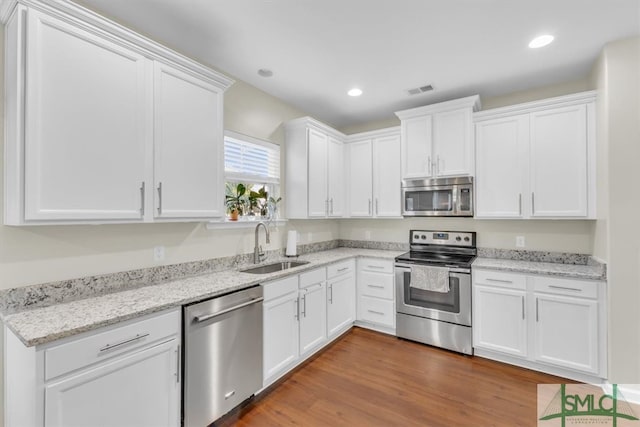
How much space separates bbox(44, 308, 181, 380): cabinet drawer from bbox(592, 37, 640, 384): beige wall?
3.27 metres

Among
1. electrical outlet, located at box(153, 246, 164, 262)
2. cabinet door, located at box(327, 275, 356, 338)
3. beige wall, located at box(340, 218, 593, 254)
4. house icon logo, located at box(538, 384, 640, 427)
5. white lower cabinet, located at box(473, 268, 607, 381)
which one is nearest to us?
house icon logo, located at box(538, 384, 640, 427)

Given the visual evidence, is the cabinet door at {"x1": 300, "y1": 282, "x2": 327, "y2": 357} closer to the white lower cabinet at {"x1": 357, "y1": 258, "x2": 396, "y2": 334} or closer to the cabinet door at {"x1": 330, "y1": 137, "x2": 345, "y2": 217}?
the white lower cabinet at {"x1": 357, "y1": 258, "x2": 396, "y2": 334}

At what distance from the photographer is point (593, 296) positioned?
250 cm

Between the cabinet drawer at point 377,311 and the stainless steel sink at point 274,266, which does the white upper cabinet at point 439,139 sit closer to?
the cabinet drawer at point 377,311

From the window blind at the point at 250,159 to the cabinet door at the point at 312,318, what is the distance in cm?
130

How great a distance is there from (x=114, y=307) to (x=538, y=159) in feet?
12.1

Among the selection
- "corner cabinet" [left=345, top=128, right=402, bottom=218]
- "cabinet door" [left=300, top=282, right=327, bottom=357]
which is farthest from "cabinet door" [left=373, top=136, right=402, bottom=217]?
"cabinet door" [left=300, top=282, right=327, bottom=357]

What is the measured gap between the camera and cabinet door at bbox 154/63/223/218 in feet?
6.58

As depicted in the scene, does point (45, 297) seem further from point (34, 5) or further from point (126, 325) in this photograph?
point (34, 5)

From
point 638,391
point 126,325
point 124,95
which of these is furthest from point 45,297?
point 638,391

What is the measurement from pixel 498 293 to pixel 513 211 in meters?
0.86

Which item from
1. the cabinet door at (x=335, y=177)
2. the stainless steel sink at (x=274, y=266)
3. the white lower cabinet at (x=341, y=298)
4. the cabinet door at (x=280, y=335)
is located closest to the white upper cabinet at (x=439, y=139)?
the cabinet door at (x=335, y=177)

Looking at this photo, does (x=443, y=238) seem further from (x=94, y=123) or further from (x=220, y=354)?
(x=94, y=123)

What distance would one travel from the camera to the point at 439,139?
343 centimetres
